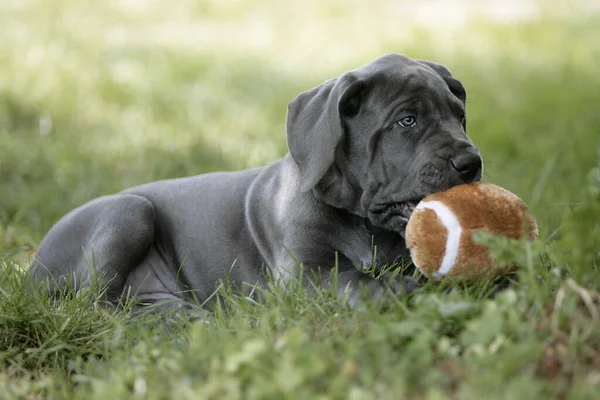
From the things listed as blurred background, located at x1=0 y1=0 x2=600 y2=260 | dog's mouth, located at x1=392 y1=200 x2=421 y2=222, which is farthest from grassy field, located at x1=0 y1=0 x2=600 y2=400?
dog's mouth, located at x1=392 y1=200 x2=421 y2=222

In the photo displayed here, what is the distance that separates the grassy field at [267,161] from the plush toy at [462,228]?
0.11 m

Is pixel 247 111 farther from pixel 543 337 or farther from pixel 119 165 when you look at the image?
pixel 543 337

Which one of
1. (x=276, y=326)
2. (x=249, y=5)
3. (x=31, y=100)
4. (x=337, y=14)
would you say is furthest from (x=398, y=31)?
(x=276, y=326)

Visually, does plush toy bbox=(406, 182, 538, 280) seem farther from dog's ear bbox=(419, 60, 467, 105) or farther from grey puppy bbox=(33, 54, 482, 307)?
dog's ear bbox=(419, 60, 467, 105)

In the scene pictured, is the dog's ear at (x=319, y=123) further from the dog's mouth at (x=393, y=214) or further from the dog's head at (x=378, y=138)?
the dog's mouth at (x=393, y=214)

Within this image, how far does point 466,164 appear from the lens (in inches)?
148

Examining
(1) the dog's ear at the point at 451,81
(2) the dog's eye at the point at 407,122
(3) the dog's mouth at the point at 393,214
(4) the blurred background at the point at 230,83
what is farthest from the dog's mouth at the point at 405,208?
(4) the blurred background at the point at 230,83

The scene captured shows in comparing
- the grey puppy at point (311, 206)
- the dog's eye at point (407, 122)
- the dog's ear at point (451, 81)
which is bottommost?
the grey puppy at point (311, 206)

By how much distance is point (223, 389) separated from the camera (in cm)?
273

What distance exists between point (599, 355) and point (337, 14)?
37.9 ft

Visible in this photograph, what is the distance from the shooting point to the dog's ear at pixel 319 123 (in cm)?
397

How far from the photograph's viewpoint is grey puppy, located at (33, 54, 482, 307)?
3957mm

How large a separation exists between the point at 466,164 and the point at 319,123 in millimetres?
781

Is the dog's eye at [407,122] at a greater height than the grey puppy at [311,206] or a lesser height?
greater
